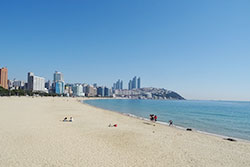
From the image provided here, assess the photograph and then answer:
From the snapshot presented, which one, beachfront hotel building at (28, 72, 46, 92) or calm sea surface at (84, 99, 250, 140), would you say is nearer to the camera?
calm sea surface at (84, 99, 250, 140)

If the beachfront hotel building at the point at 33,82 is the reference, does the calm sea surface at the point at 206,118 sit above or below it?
below

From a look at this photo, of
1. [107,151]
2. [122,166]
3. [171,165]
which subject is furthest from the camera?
[107,151]

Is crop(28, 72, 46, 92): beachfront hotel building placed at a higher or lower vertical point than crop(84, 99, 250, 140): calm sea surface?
higher

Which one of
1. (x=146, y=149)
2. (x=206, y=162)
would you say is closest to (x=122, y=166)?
(x=146, y=149)

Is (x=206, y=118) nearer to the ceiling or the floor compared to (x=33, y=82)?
nearer to the floor

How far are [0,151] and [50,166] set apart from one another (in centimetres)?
298

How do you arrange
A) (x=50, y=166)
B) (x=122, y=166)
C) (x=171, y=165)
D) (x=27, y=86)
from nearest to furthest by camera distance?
1. (x=50, y=166)
2. (x=122, y=166)
3. (x=171, y=165)
4. (x=27, y=86)

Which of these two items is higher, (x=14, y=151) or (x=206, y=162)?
(x=14, y=151)

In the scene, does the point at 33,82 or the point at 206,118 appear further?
the point at 33,82

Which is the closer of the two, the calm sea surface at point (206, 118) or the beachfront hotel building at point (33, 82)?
the calm sea surface at point (206, 118)

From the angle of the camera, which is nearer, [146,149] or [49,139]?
[146,149]

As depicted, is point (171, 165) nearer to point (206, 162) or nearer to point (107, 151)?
point (206, 162)

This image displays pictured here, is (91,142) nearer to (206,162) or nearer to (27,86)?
(206,162)

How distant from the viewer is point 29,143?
26.4 ft
